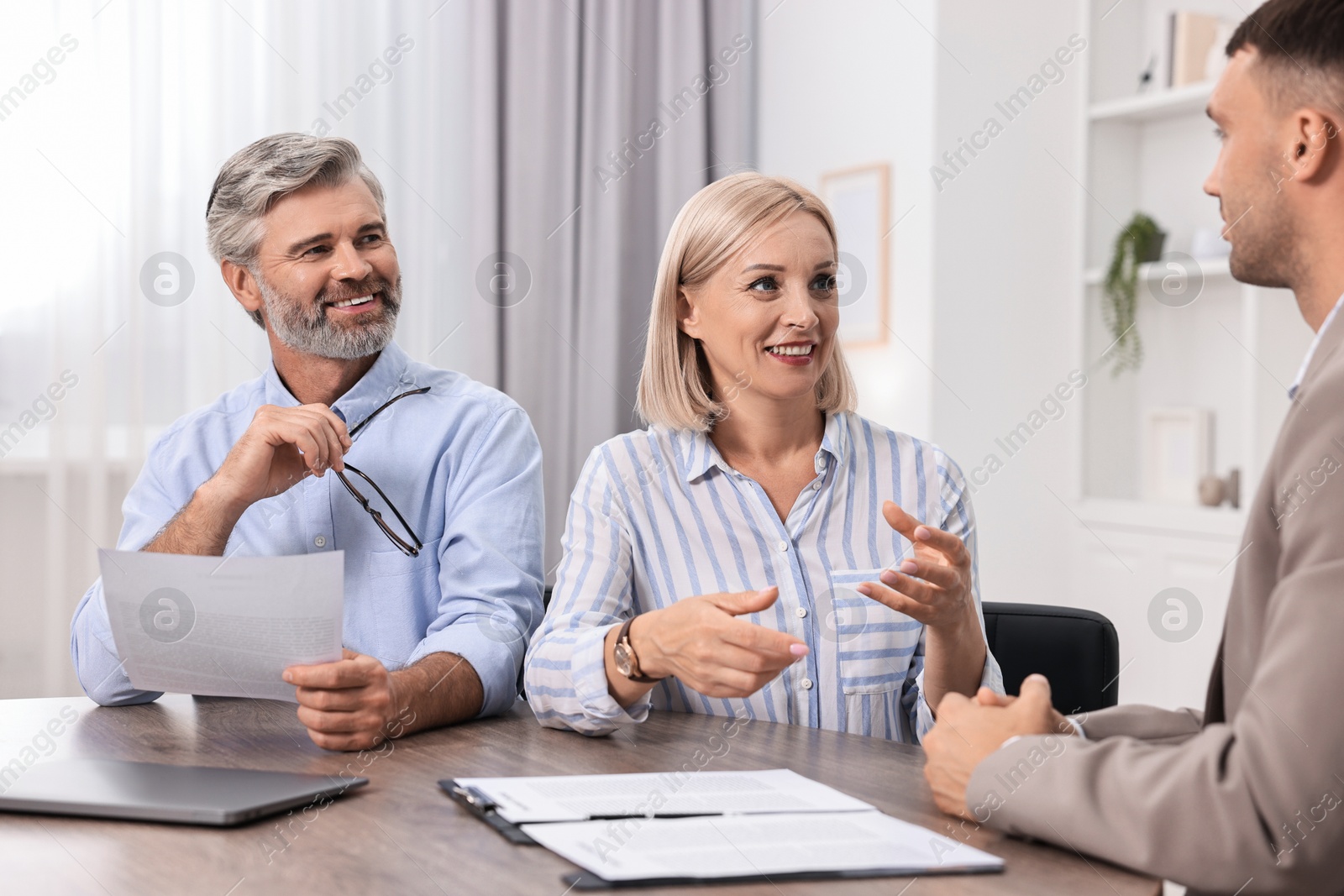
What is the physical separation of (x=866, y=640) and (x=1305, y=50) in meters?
0.88

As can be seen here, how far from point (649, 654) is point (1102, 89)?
3.11 meters

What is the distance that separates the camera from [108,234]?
3199 mm

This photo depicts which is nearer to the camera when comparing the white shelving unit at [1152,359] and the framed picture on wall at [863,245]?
the white shelving unit at [1152,359]

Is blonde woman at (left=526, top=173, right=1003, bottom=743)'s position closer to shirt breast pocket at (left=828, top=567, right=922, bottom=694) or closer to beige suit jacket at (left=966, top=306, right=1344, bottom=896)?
shirt breast pocket at (left=828, top=567, right=922, bottom=694)

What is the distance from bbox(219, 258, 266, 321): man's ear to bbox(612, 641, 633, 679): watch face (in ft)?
3.12

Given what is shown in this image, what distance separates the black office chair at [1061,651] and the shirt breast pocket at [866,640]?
15 cm

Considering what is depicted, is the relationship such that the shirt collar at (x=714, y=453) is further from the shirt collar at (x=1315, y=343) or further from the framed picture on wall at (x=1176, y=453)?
the framed picture on wall at (x=1176, y=453)

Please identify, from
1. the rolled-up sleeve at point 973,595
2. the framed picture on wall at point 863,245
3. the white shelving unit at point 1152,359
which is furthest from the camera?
the framed picture on wall at point 863,245

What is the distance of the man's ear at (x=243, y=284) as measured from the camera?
6.33 ft

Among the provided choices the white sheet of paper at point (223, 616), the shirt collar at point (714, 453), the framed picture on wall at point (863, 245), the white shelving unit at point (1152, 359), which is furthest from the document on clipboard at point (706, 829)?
the framed picture on wall at point (863, 245)

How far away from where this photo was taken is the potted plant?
3.58 metres

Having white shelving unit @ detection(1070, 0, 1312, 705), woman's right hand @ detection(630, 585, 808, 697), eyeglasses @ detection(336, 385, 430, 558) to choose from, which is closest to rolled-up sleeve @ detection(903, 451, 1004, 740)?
woman's right hand @ detection(630, 585, 808, 697)

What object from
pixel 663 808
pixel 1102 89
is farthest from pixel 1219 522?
pixel 663 808

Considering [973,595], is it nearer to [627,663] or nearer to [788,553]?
[788,553]
